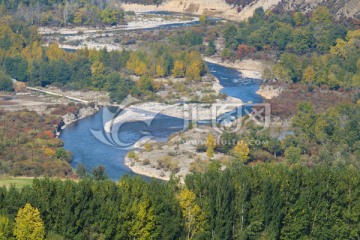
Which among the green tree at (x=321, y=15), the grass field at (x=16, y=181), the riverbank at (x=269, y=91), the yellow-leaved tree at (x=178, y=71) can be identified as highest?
the grass field at (x=16, y=181)

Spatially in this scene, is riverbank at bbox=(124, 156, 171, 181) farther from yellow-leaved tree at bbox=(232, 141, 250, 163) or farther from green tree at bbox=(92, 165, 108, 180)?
yellow-leaved tree at bbox=(232, 141, 250, 163)

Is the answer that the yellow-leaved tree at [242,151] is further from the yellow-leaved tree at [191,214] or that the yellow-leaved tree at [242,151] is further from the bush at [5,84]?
the bush at [5,84]

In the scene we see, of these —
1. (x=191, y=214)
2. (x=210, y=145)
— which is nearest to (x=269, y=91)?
(x=210, y=145)

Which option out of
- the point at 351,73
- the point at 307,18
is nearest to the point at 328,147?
the point at 351,73

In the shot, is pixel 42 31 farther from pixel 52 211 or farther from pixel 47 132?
pixel 52 211

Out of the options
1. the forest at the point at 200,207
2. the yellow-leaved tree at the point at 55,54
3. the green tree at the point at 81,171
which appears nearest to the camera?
the forest at the point at 200,207

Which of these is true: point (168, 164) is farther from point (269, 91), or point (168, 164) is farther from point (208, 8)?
point (208, 8)

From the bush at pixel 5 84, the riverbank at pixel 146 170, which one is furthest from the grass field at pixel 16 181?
the bush at pixel 5 84
